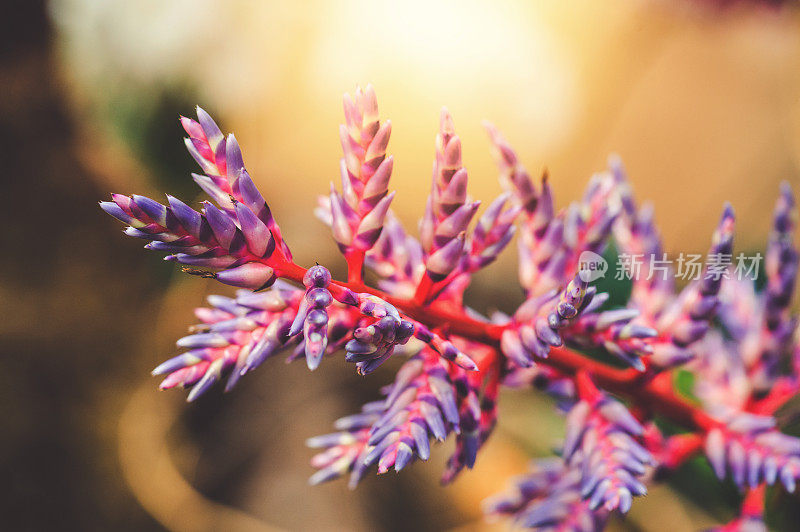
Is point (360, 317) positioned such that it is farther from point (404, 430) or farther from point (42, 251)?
point (42, 251)

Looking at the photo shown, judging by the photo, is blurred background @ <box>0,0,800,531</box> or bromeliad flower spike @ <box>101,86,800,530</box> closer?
bromeliad flower spike @ <box>101,86,800,530</box>

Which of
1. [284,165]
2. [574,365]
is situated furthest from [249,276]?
[284,165]

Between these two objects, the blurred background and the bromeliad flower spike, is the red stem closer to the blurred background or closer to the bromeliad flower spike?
the bromeliad flower spike

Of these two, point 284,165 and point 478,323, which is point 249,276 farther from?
point 284,165

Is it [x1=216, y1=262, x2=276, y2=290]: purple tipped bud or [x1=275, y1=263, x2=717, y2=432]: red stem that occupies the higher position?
[x1=275, y1=263, x2=717, y2=432]: red stem

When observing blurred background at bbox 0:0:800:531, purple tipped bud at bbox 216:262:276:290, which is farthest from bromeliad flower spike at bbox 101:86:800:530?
blurred background at bbox 0:0:800:531

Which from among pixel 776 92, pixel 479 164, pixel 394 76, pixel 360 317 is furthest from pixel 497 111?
pixel 360 317
